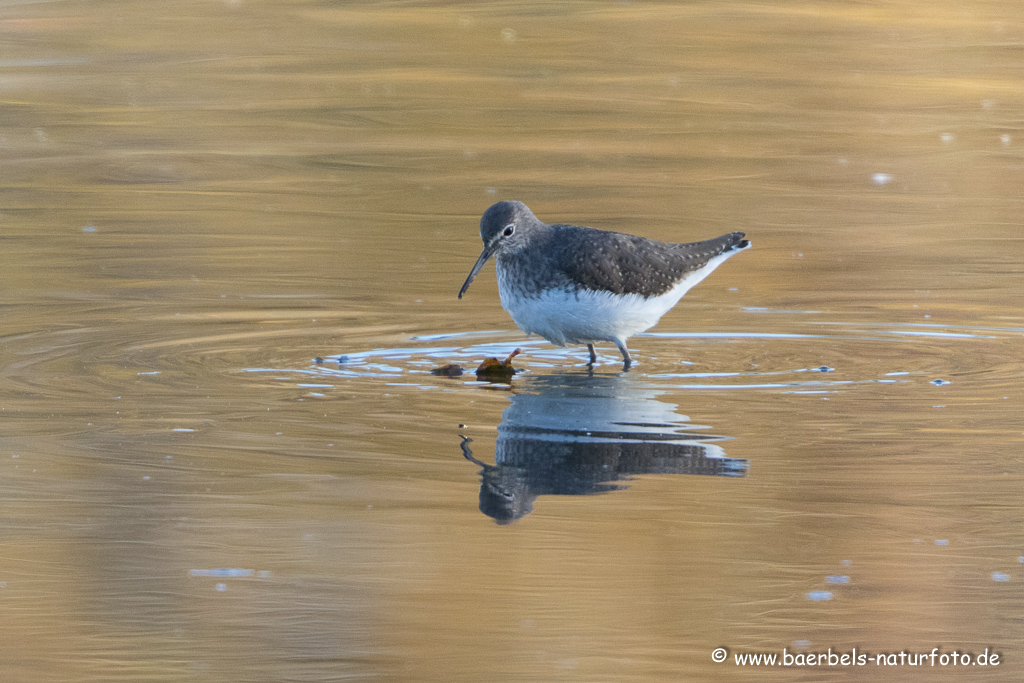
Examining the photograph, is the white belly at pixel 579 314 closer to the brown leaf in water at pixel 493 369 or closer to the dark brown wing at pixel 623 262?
the dark brown wing at pixel 623 262

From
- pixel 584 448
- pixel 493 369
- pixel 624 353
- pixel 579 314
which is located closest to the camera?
pixel 584 448

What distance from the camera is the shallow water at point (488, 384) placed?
4.96 metres

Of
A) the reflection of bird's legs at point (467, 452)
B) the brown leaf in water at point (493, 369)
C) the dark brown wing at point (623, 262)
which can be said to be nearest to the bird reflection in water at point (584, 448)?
the reflection of bird's legs at point (467, 452)

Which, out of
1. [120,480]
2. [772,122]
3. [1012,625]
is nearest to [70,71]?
[772,122]

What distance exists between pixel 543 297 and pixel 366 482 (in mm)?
2354

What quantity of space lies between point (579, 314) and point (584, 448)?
1.77 metres

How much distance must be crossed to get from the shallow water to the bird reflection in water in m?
0.02

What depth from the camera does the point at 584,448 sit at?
6.71 metres

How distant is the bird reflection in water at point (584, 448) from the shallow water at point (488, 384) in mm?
24

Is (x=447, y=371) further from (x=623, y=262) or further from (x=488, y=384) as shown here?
(x=623, y=262)

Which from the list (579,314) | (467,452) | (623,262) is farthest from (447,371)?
(467,452)

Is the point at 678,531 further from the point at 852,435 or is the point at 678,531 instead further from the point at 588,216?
the point at 588,216

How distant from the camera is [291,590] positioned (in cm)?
515

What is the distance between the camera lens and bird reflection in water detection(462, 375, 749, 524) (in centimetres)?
617
